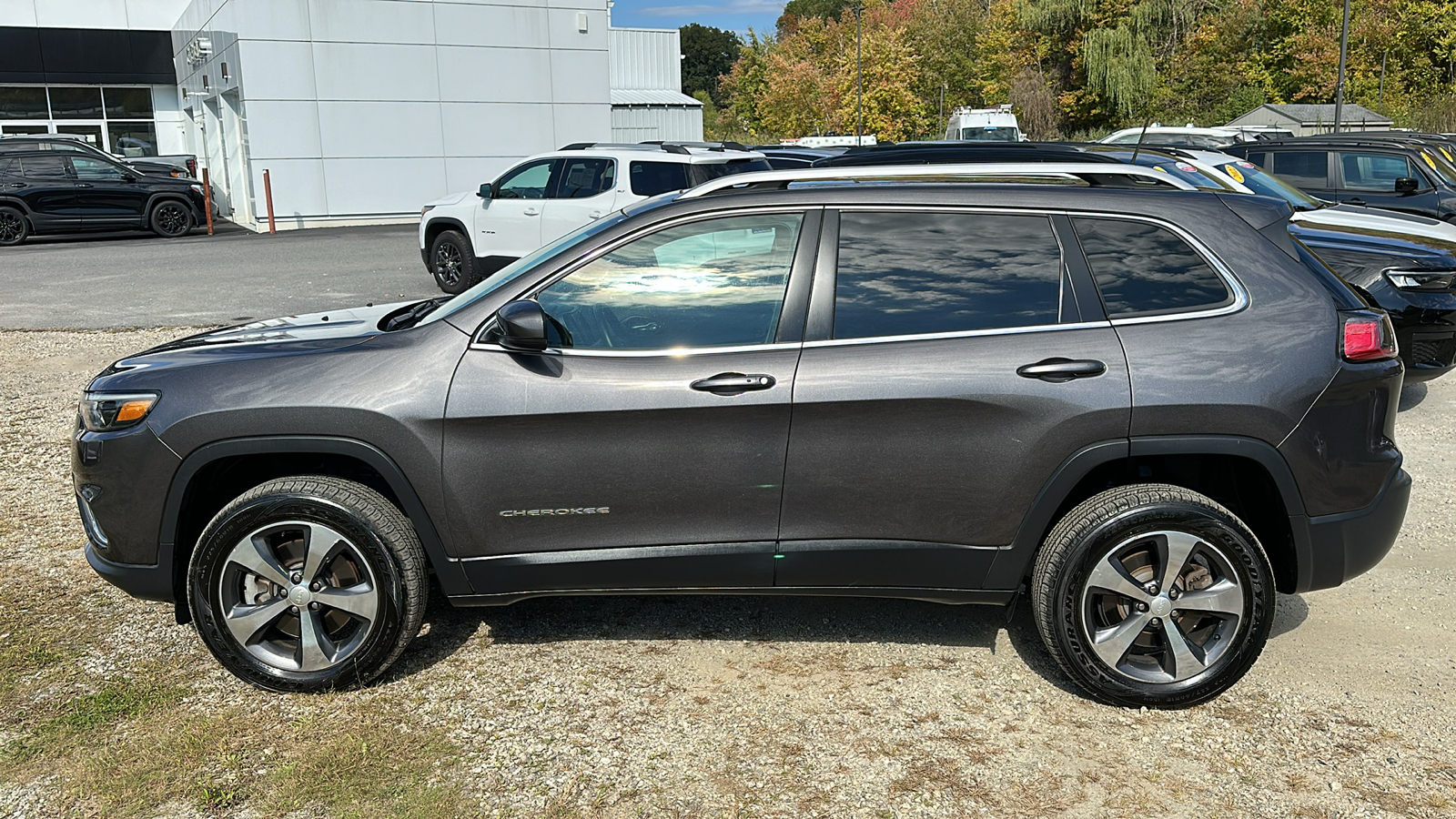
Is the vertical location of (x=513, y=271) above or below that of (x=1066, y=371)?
above

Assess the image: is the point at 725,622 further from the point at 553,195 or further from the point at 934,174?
Result: the point at 553,195

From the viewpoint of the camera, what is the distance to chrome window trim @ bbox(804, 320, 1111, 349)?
3793 millimetres

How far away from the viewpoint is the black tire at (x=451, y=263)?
13883mm

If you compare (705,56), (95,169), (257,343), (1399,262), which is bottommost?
(1399,262)

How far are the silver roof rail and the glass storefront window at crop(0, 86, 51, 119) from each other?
3734 cm

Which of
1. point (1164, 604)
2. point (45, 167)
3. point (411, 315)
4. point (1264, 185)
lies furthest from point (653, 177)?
point (45, 167)

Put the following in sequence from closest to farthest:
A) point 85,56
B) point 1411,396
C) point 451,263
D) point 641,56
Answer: point 1411,396 < point 451,263 < point 85,56 < point 641,56

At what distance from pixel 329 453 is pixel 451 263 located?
1057 centimetres

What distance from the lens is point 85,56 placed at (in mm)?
34781

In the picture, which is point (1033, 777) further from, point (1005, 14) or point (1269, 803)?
point (1005, 14)

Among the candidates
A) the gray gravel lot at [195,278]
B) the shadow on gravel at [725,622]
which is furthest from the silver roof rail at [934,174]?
the gray gravel lot at [195,278]

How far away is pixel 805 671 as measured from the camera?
4.19 metres

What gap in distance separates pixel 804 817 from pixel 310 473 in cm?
208

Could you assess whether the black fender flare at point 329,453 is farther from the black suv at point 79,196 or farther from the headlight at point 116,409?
the black suv at point 79,196
